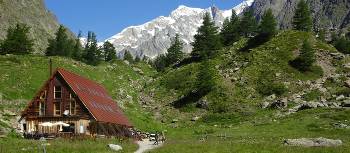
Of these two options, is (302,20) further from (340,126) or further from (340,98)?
(340,126)

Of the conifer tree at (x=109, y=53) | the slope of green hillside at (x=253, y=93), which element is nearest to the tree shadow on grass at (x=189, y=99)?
the slope of green hillside at (x=253, y=93)

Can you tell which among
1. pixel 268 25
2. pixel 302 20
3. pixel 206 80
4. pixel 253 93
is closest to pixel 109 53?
pixel 268 25

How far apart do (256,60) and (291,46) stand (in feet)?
33.8

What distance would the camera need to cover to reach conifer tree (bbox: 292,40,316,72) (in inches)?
4166

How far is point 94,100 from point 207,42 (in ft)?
227

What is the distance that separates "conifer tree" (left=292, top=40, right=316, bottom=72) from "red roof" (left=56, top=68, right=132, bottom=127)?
5112 cm

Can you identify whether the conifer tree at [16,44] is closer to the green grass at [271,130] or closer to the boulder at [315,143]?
the green grass at [271,130]

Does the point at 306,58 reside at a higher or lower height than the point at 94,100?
higher

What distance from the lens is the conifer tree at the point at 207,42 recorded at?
A: 12688 centimetres

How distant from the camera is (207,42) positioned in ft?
422

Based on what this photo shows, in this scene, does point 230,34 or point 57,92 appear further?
point 230,34

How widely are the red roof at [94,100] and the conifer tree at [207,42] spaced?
5671cm

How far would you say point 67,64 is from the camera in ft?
354

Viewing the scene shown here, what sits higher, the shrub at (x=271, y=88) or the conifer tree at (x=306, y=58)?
the conifer tree at (x=306, y=58)
